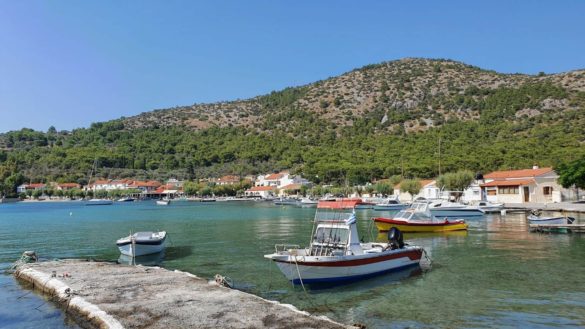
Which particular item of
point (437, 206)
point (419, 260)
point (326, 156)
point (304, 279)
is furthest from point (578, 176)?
point (326, 156)

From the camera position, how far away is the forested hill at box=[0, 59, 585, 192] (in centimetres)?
10725

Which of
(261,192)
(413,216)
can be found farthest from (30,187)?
(413,216)

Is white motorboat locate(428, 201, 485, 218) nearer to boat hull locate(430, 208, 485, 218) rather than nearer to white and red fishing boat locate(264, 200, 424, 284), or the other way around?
boat hull locate(430, 208, 485, 218)

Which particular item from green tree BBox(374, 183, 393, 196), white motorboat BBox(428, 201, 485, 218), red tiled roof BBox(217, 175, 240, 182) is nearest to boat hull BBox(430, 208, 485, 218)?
white motorboat BBox(428, 201, 485, 218)

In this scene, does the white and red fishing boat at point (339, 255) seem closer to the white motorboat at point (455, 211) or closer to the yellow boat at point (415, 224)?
the yellow boat at point (415, 224)

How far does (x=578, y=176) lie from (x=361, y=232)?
32536 millimetres

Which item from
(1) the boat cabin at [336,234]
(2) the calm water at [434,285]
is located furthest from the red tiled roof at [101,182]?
(1) the boat cabin at [336,234]

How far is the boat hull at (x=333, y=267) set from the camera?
17.8 m

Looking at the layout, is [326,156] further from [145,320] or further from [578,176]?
[145,320]

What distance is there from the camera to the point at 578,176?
5516 cm

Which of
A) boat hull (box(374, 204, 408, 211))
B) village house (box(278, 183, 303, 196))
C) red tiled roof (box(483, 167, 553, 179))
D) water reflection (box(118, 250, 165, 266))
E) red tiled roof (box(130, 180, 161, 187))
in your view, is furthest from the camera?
red tiled roof (box(130, 180, 161, 187))

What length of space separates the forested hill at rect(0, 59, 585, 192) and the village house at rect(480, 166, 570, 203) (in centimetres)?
1611

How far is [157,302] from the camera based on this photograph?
14188 millimetres

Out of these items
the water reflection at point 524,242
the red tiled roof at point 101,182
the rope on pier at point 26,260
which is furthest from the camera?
the red tiled roof at point 101,182
